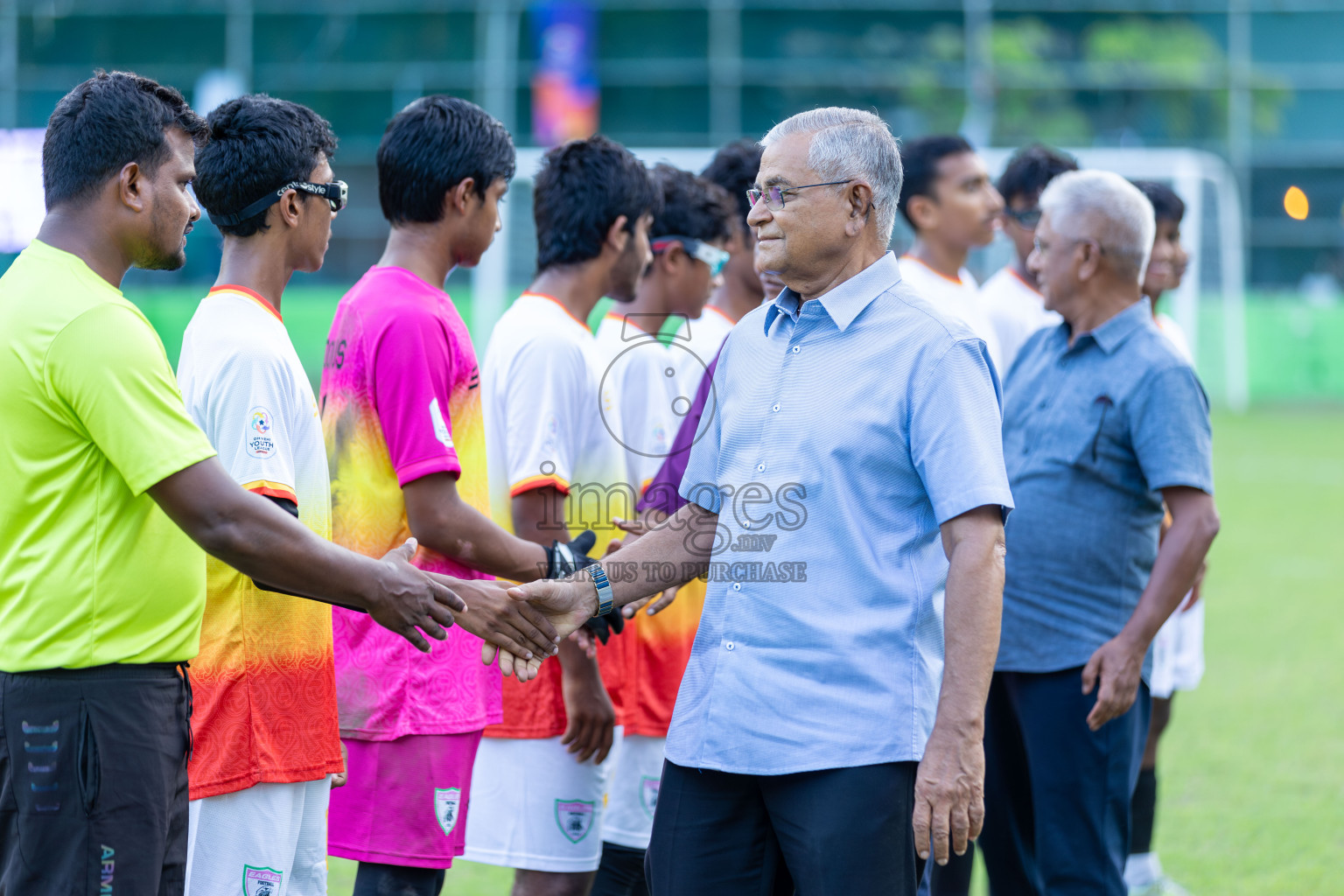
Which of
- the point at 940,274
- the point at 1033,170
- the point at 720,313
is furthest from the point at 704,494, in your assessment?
the point at 1033,170

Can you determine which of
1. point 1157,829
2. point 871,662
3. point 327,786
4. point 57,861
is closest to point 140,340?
point 57,861

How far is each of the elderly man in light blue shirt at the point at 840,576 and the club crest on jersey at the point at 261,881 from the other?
82 cm

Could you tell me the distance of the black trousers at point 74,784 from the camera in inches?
98.1

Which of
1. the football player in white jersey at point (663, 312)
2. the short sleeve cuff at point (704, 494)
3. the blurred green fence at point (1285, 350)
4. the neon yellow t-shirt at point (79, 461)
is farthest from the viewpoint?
the blurred green fence at point (1285, 350)

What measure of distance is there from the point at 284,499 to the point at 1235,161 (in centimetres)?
3121

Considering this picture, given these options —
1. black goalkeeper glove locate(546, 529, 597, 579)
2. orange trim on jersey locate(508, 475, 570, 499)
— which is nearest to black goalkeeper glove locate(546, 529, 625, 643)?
black goalkeeper glove locate(546, 529, 597, 579)

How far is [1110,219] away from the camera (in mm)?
4070

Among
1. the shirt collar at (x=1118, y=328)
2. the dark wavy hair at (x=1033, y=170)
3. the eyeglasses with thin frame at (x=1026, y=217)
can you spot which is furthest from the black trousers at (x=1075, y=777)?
the dark wavy hair at (x=1033, y=170)

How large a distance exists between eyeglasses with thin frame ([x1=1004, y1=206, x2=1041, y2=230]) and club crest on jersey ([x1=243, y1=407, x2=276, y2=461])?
413 cm

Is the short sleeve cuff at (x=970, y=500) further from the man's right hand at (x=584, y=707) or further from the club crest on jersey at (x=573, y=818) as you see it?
the club crest on jersey at (x=573, y=818)

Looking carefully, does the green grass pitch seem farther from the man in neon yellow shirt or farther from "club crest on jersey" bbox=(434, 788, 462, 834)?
the man in neon yellow shirt

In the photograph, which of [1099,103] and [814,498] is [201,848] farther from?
[1099,103]

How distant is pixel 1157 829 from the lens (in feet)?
18.6

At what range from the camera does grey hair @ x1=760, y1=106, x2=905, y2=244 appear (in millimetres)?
2869
